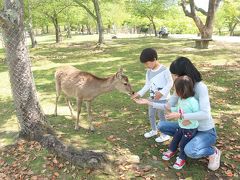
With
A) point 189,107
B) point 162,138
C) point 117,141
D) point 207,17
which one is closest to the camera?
point 189,107

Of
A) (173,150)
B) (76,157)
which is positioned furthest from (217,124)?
(76,157)

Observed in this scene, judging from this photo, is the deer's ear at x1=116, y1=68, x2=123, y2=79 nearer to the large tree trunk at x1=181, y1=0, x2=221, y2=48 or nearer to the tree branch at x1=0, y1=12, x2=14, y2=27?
the tree branch at x1=0, y1=12, x2=14, y2=27

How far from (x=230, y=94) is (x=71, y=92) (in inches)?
235

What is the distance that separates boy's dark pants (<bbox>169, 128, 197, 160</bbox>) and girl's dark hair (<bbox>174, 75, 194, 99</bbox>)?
2.39 feet

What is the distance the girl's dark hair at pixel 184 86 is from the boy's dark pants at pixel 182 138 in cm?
73

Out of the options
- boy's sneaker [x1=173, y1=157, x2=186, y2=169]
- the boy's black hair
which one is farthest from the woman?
the boy's black hair

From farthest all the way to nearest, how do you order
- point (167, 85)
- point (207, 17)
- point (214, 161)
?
1. point (207, 17)
2. point (167, 85)
3. point (214, 161)

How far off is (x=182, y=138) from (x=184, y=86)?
1074 millimetres

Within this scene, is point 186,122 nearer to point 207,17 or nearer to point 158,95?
point 158,95

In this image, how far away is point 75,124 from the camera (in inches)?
337

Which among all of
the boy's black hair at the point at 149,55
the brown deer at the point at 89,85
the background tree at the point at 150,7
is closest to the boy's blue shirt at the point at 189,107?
the boy's black hair at the point at 149,55

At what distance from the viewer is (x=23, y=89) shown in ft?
24.1

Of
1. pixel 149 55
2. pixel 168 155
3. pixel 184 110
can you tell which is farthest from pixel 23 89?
pixel 184 110

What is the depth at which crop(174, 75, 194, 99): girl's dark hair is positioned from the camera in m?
5.58
